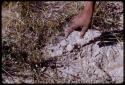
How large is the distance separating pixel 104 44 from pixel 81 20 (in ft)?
1.28

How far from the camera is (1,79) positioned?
2.47 m

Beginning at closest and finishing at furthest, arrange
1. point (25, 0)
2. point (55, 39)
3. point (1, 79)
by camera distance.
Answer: point (1, 79)
point (55, 39)
point (25, 0)

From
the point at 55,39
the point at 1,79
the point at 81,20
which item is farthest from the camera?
the point at 55,39

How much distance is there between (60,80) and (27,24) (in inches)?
26.4

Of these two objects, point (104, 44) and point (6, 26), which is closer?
point (104, 44)

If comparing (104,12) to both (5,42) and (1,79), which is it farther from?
(1,79)

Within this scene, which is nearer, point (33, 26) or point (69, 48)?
point (69, 48)

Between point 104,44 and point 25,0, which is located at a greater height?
point 25,0

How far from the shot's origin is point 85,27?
2285 millimetres

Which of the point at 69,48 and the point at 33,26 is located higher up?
the point at 33,26

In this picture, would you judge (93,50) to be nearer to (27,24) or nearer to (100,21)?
(100,21)

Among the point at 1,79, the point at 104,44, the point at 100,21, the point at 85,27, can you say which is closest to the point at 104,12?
the point at 100,21

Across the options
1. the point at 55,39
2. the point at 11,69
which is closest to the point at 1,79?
the point at 11,69

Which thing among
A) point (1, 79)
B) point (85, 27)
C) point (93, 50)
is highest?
point (85, 27)
